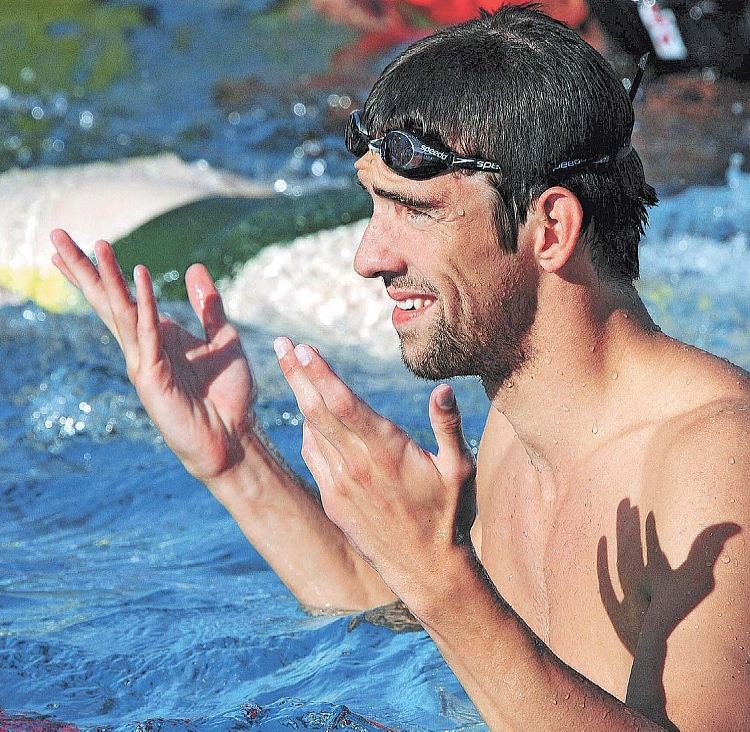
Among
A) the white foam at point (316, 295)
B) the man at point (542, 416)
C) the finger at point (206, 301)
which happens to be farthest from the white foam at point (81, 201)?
the man at point (542, 416)

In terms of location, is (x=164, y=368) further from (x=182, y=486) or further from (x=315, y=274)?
(x=315, y=274)

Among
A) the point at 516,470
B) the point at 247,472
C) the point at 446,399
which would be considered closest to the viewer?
the point at 446,399

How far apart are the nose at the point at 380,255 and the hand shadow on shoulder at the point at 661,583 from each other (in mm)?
551

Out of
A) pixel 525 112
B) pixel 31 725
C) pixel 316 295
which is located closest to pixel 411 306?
pixel 525 112

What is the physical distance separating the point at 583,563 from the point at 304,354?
2.33 feet

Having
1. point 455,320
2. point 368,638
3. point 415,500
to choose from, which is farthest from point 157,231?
point 415,500

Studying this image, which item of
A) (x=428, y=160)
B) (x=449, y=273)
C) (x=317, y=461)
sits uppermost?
(x=428, y=160)

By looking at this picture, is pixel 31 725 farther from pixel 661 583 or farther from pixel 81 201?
pixel 81 201

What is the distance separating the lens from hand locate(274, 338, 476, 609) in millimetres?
1575

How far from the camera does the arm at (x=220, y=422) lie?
2.47 m

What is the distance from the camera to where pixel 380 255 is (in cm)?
199

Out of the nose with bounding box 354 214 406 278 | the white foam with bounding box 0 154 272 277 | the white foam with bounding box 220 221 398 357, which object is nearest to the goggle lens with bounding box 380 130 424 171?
the nose with bounding box 354 214 406 278

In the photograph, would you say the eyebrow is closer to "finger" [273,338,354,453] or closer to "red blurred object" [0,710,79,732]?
"finger" [273,338,354,453]

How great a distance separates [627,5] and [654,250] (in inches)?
67.4
